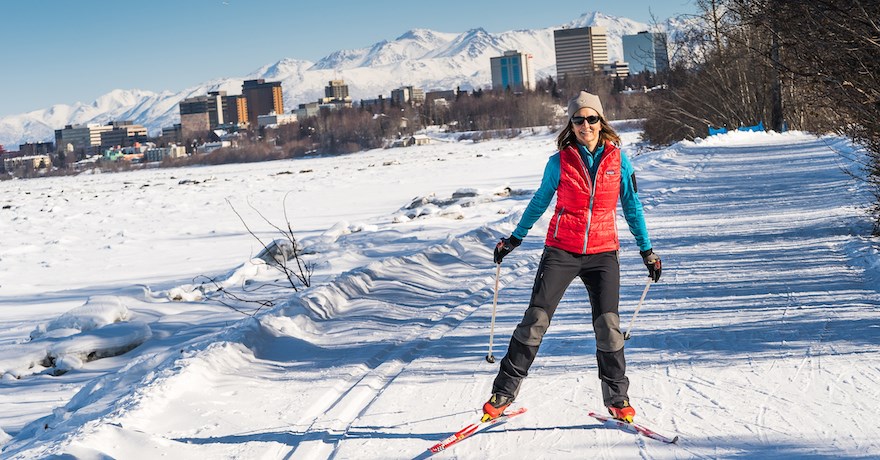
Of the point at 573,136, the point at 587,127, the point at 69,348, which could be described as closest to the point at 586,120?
the point at 587,127

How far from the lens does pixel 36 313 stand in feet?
42.7

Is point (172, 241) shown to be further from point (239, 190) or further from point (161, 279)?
point (239, 190)

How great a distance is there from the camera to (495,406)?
16.1 feet

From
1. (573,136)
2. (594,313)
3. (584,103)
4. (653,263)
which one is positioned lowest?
(594,313)

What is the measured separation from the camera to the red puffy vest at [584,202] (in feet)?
15.9

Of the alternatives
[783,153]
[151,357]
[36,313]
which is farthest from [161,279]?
[783,153]

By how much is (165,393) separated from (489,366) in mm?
2115

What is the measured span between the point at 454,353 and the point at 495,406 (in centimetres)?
189

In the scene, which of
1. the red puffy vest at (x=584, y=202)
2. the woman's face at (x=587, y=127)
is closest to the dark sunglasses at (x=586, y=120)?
the woman's face at (x=587, y=127)

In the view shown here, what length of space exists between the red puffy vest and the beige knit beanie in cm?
19

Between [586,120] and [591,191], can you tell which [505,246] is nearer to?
[591,191]

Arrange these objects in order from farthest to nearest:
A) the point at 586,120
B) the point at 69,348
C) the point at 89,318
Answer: the point at 89,318 → the point at 69,348 → the point at 586,120

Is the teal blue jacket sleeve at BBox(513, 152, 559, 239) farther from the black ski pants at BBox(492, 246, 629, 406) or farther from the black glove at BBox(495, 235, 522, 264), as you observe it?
the black ski pants at BBox(492, 246, 629, 406)

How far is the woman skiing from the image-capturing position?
15.9 feet
